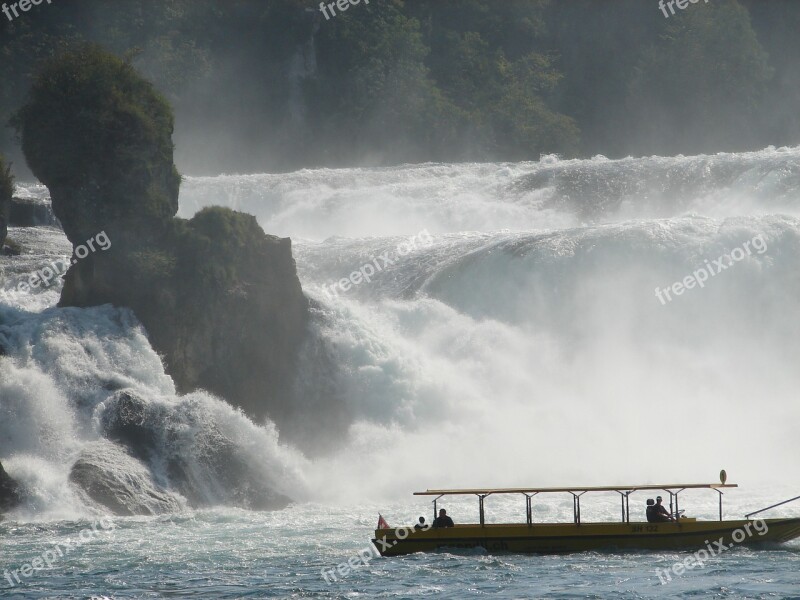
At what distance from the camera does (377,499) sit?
43.7 m

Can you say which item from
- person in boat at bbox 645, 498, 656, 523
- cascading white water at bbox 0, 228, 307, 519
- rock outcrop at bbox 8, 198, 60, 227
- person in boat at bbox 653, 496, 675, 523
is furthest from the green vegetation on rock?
person in boat at bbox 653, 496, 675, 523

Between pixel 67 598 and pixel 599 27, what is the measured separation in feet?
299

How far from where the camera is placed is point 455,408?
48.2m

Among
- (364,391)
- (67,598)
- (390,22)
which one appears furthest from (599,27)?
(67,598)

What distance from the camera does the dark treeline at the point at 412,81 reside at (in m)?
102

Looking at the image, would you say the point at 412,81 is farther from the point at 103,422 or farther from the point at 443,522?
the point at 443,522

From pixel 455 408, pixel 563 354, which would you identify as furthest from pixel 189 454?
pixel 563 354

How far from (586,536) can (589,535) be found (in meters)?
0.08

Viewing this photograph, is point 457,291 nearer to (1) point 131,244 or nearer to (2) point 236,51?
(1) point 131,244

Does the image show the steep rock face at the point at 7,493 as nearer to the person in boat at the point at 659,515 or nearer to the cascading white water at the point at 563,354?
the cascading white water at the point at 563,354

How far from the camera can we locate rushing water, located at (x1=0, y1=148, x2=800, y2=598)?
108 ft

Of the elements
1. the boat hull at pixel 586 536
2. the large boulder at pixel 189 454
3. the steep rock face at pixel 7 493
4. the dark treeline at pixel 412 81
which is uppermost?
the dark treeline at pixel 412 81

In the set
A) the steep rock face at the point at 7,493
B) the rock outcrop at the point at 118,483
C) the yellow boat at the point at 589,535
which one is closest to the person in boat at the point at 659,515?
the yellow boat at the point at 589,535

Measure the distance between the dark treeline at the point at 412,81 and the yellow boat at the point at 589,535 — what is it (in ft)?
224
